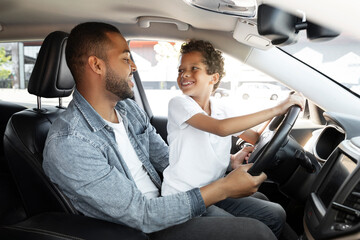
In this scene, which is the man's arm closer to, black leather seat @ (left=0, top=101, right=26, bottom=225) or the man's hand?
the man's hand

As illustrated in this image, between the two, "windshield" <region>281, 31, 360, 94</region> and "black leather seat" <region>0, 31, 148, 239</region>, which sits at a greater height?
"windshield" <region>281, 31, 360, 94</region>

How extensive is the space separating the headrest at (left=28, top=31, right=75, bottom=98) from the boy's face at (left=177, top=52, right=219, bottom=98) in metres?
0.59

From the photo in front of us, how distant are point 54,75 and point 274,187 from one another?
4.52 ft

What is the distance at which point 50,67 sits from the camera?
1772 mm

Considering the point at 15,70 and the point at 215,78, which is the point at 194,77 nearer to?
the point at 215,78

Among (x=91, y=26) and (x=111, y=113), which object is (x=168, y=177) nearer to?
(x=111, y=113)

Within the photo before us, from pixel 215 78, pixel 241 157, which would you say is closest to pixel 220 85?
pixel 215 78

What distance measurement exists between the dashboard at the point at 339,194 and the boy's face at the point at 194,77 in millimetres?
610

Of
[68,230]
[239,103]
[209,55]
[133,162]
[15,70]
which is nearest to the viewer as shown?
[68,230]

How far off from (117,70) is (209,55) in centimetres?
56

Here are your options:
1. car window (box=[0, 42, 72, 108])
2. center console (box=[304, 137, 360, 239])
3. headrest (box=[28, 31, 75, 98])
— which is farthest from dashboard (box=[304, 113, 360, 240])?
car window (box=[0, 42, 72, 108])

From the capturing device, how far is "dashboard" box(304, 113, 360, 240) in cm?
103

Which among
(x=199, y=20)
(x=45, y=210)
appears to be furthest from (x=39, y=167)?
(x=199, y=20)

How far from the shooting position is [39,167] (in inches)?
58.6
